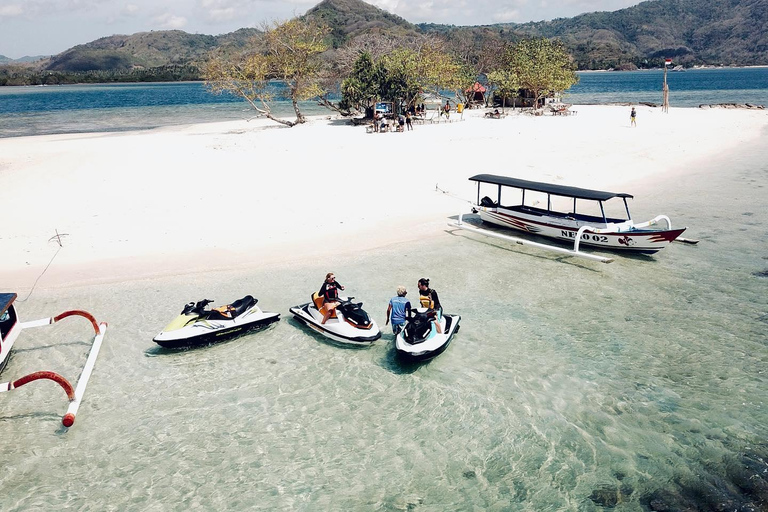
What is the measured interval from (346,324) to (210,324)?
3027 mm

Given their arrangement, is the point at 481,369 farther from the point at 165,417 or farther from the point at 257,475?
the point at 165,417

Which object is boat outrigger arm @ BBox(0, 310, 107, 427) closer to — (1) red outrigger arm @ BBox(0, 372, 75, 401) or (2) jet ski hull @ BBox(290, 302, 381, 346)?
(1) red outrigger arm @ BBox(0, 372, 75, 401)

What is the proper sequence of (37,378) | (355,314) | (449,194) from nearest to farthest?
1. (37,378)
2. (355,314)
3. (449,194)

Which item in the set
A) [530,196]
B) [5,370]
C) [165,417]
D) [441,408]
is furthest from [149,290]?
[530,196]

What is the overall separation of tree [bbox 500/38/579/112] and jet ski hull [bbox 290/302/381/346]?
141 feet

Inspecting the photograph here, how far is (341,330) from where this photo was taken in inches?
447

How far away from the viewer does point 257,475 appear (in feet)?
25.5

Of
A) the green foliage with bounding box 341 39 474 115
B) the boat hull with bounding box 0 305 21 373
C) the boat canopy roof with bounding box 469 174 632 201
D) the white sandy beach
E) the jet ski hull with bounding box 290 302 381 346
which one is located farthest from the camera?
the green foliage with bounding box 341 39 474 115

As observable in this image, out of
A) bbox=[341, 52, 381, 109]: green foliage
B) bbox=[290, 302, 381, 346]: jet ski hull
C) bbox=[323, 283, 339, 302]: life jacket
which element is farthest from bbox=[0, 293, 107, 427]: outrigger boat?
bbox=[341, 52, 381, 109]: green foliage

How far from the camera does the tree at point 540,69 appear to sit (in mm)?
48062

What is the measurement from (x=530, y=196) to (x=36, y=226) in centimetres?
1920

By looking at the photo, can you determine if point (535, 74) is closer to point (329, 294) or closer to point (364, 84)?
point (364, 84)

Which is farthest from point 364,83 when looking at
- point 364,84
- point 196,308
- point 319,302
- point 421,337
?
point 421,337

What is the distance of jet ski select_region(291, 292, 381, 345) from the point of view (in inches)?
442
